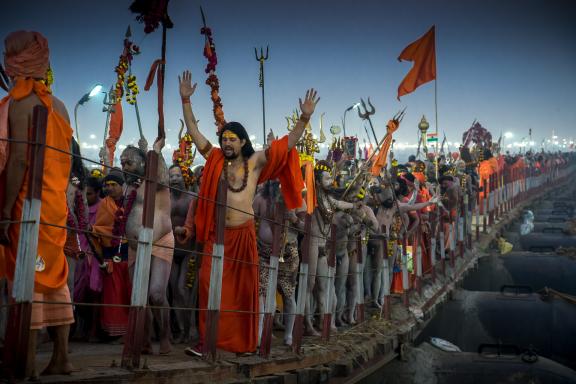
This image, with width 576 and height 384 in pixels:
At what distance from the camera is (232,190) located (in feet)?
20.3

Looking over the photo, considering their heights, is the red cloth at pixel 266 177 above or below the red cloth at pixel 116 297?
above

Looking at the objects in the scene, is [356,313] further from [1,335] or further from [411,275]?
[1,335]

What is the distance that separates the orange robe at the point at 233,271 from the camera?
586 cm

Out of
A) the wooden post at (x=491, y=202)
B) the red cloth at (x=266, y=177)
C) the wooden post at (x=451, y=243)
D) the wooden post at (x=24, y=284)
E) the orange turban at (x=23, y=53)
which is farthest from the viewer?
the wooden post at (x=491, y=202)

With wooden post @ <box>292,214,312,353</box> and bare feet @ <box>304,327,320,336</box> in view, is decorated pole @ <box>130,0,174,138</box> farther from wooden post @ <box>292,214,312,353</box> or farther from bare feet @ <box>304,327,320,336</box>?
bare feet @ <box>304,327,320,336</box>

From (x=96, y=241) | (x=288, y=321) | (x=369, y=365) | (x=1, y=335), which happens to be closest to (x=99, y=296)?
(x=96, y=241)

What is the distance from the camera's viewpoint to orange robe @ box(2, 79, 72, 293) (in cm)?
384

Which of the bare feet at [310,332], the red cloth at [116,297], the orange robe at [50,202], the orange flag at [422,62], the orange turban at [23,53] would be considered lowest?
the bare feet at [310,332]

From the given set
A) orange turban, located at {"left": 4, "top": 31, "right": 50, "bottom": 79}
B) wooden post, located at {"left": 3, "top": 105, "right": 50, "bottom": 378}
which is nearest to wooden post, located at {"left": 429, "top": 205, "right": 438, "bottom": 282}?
orange turban, located at {"left": 4, "top": 31, "right": 50, "bottom": 79}

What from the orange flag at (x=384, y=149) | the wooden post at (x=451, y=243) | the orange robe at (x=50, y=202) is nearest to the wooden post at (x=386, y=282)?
the orange flag at (x=384, y=149)

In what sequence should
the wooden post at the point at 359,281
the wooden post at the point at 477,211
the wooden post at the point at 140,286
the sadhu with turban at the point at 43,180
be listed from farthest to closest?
1. the wooden post at the point at 477,211
2. the wooden post at the point at 359,281
3. the wooden post at the point at 140,286
4. the sadhu with turban at the point at 43,180

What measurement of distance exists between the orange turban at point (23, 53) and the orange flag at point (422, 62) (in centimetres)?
1017

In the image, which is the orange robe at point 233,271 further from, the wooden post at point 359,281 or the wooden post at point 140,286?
the wooden post at point 359,281

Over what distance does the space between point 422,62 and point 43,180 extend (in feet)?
35.6
